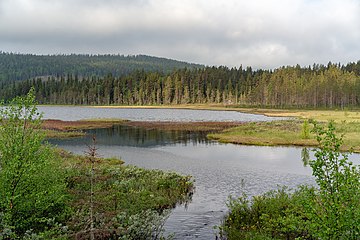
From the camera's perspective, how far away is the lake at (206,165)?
2103cm

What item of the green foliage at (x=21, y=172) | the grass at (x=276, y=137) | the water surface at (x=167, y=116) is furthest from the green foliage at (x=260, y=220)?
the water surface at (x=167, y=116)

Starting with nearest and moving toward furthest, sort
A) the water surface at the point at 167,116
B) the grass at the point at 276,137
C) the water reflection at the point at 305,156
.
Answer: the water reflection at the point at 305,156 < the grass at the point at 276,137 < the water surface at the point at 167,116

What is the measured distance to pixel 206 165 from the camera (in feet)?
124

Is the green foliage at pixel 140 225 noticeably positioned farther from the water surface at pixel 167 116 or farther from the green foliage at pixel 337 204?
the water surface at pixel 167 116

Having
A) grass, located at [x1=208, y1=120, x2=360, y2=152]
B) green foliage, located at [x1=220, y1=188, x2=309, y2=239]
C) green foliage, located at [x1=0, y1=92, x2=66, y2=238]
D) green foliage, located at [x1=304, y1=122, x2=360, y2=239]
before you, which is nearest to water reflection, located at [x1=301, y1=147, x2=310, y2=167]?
grass, located at [x1=208, y1=120, x2=360, y2=152]

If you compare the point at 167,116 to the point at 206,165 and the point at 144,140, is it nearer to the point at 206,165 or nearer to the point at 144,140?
the point at 144,140

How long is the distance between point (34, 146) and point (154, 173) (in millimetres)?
16399

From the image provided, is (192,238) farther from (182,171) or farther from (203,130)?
(203,130)

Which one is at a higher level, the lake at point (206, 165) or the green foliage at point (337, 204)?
the green foliage at point (337, 204)

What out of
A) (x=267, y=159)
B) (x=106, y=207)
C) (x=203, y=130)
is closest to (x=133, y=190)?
(x=106, y=207)

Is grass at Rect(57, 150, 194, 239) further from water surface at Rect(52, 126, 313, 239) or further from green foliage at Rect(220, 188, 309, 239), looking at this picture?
green foliage at Rect(220, 188, 309, 239)

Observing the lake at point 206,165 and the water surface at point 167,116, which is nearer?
the lake at point 206,165

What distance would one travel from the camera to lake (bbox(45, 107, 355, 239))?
21.0 metres

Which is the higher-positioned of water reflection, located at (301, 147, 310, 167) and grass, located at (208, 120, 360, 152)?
grass, located at (208, 120, 360, 152)
